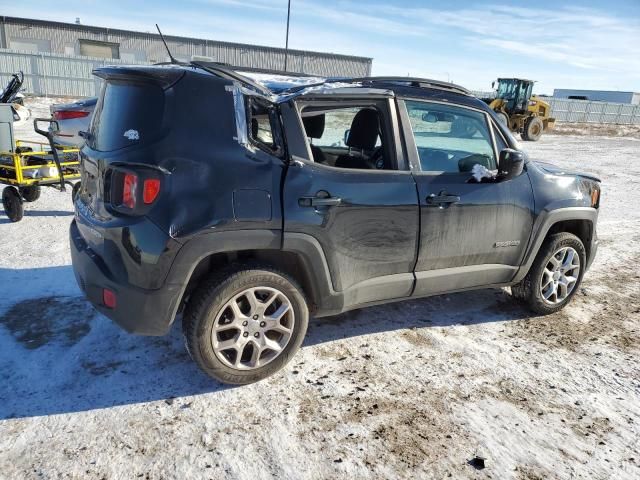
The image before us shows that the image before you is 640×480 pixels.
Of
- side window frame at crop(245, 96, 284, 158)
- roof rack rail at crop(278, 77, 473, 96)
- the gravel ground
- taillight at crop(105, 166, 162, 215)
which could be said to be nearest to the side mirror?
roof rack rail at crop(278, 77, 473, 96)

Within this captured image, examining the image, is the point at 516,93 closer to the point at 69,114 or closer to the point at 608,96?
the point at 69,114

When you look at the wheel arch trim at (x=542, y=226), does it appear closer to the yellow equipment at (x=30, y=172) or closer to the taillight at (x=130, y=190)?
the taillight at (x=130, y=190)

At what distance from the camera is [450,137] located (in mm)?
3707

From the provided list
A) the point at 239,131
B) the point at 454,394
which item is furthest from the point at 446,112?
the point at 454,394

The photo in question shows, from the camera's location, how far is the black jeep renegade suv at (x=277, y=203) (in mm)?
2660

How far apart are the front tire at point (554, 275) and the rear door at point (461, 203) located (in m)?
0.32

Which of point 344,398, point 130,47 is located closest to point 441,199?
point 344,398

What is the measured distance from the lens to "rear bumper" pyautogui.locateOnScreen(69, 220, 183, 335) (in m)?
2.69

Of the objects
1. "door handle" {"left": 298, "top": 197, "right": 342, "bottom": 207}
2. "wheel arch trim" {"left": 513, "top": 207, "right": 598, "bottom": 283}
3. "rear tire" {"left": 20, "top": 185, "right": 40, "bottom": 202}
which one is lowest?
"rear tire" {"left": 20, "top": 185, "right": 40, "bottom": 202}

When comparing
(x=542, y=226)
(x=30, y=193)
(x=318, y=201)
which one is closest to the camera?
(x=318, y=201)

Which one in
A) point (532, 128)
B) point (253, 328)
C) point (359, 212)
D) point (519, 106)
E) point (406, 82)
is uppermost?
point (519, 106)

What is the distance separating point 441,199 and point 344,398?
1481 millimetres

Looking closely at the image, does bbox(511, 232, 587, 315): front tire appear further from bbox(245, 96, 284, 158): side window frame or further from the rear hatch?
the rear hatch

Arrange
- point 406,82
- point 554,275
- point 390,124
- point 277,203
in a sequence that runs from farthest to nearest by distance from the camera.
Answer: point 554,275 < point 406,82 < point 390,124 < point 277,203
